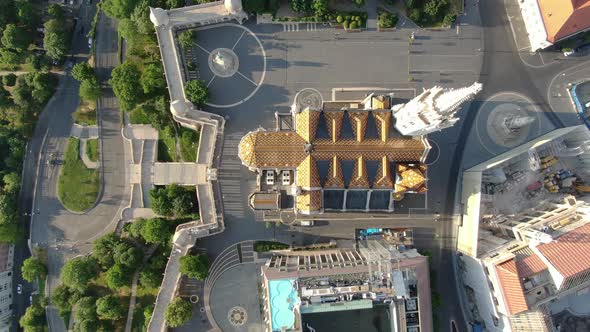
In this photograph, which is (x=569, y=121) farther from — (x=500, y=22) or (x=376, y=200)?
(x=376, y=200)

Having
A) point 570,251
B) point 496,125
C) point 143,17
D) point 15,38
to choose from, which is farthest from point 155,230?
point 570,251

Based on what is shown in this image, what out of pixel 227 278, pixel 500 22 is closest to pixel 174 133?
pixel 227 278

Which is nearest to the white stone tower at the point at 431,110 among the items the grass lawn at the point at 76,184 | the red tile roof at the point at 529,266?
the red tile roof at the point at 529,266

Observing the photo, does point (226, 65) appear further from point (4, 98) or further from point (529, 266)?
point (529, 266)

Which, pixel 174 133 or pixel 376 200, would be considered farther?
pixel 174 133

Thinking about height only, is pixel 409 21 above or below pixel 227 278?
above

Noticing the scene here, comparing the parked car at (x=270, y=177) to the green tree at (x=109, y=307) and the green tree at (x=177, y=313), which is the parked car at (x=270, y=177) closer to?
the green tree at (x=177, y=313)

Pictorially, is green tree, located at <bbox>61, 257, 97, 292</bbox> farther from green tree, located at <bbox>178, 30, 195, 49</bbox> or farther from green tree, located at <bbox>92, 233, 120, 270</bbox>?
green tree, located at <bbox>178, 30, 195, 49</bbox>
